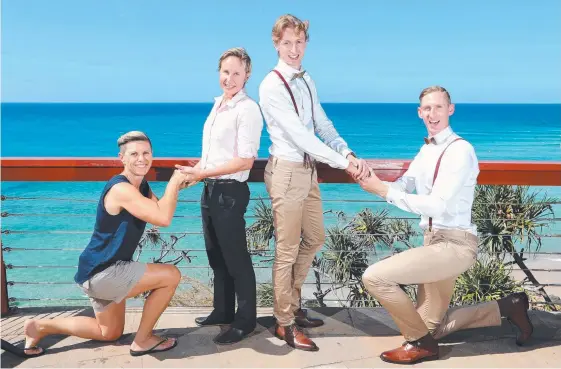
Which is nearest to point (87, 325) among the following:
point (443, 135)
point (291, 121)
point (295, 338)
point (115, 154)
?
point (295, 338)

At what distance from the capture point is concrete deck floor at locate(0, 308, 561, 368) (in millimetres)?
2521

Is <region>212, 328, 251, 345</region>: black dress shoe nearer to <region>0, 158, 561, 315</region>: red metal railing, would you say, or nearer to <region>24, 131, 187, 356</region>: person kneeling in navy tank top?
<region>24, 131, 187, 356</region>: person kneeling in navy tank top

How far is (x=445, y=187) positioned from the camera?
2.39 metres

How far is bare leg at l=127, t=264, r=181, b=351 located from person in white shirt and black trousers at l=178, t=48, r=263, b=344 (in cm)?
28

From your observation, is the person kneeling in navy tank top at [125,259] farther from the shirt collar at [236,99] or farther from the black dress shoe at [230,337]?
the shirt collar at [236,99]

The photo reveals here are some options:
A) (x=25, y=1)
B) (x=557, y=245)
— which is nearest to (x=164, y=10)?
(x=25, y=1)

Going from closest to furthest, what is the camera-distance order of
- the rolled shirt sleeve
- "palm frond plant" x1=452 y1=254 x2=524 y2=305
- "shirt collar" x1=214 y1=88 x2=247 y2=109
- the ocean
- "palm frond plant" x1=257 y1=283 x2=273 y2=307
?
the rolled shirt sleeve, "shirt collar" x1=214 y1=88 x2=247 y2=109, "palm frond plant" x1=452 y1=254 x2=524 y2=305, "palm frond plant" x1=257 y1=283 x2=273 y2=307, the ocean

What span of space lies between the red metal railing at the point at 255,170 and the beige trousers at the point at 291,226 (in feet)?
0.61

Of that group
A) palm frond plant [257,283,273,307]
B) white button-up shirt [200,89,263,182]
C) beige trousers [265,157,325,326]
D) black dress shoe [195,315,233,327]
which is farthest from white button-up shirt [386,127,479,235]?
palm frond plant [257,283,273,307]

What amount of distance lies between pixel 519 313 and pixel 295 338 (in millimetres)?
1078

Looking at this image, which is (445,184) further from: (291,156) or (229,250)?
(229,250)

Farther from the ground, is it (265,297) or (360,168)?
(360,168)

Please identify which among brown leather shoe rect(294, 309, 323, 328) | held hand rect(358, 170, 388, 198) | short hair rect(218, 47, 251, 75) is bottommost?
brown leather shoe rect(294, 309, 323, 328)

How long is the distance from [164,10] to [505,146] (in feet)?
195
